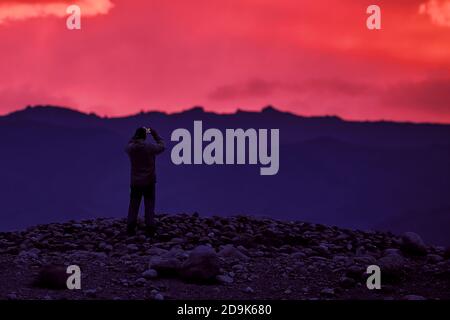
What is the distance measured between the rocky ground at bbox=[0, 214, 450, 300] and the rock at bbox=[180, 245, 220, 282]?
0.02 metres

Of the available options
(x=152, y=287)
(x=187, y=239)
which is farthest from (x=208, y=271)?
(x=187, y=239)

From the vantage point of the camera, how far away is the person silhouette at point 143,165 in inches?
664

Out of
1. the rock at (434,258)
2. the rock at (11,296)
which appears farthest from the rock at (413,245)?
the rock at (11,296)

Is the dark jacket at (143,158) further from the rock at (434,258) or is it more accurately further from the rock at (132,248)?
the rock at (434,258)

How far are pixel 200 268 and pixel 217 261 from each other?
0.40 metres

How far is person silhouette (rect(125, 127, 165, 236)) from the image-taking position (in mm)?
16875

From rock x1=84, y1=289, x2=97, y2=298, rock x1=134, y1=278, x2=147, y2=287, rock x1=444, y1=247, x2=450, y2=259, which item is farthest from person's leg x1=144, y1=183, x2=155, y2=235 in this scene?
rock x1=444, y1=247, x2=450, y2=259

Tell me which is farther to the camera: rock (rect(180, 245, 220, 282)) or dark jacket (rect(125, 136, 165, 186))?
dark jacket (rect(125, 136, 165, 186))

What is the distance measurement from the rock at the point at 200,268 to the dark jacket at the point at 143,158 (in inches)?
147

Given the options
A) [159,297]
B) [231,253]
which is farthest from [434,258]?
[159,297]

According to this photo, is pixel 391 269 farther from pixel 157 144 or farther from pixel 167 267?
pixel 157 144

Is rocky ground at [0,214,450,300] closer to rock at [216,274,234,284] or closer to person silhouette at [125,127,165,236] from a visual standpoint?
rock at [216,274,234,284]

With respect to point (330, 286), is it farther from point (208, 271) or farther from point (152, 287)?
point (152, 287)

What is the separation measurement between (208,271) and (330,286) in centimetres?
210
